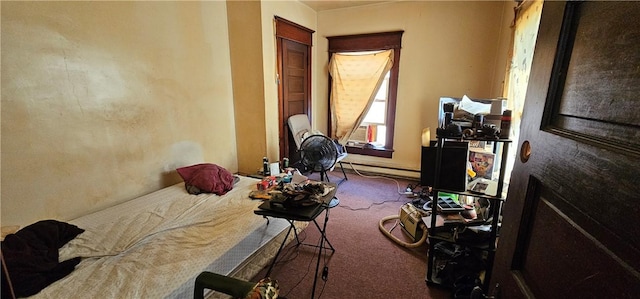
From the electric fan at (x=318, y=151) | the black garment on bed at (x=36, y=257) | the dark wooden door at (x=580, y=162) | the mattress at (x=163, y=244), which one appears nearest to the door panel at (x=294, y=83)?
the electric fan at (x=318, y=151)

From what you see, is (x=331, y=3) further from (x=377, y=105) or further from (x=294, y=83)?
(x=377, y=105)

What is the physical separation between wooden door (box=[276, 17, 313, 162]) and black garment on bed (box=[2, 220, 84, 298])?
2.37m

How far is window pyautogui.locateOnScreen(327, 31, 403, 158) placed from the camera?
12.0ft

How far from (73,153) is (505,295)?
2.63m

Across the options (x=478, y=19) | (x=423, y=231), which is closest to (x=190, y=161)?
(x=423, y=231)

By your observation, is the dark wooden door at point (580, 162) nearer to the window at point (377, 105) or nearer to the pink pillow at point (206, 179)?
the pink pillow at point (206, 179)

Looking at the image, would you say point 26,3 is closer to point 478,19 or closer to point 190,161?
point 190,161

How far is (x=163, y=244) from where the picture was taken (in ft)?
5.36

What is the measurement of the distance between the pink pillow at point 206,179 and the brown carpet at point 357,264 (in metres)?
0.83

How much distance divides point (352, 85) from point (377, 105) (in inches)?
19.1

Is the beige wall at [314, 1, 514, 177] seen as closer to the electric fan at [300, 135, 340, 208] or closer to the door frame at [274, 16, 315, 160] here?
the door frame at [274, 16, 315, 160]

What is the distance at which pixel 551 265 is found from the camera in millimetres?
592

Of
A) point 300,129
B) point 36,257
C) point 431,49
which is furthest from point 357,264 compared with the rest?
point 431,49

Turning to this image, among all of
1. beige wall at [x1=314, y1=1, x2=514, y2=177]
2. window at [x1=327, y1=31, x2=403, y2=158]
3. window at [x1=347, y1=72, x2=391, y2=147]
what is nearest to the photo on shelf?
beige wall at [x1=314, y1=1, x2=514, y2=177]
